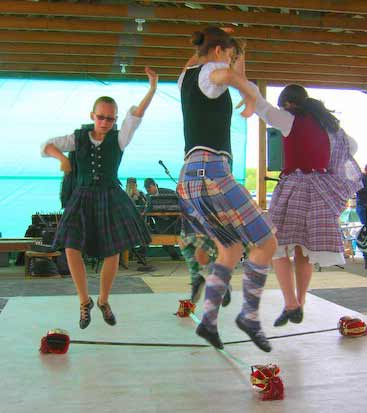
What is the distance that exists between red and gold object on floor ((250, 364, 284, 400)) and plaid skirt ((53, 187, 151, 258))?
38.9 inches

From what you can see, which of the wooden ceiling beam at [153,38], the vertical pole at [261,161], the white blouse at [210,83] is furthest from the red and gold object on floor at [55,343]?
the vertical pole at [261,161]

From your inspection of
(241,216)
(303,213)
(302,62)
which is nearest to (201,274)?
(303,213)

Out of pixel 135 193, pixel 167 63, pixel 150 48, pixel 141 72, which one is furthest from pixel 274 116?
pixel 141 72

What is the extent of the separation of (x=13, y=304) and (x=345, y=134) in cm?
275

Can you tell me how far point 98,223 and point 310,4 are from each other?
168 inches

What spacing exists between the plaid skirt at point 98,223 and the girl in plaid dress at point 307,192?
2.82ft

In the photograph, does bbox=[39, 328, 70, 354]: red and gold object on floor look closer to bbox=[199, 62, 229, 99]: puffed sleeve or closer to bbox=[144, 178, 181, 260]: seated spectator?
bbox=[199, 62, 229, 99]: puffed sleeve

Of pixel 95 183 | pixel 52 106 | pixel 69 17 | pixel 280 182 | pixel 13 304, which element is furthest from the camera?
pixel 52 106

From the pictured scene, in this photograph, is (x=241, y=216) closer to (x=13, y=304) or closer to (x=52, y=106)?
(x=13, y=304)

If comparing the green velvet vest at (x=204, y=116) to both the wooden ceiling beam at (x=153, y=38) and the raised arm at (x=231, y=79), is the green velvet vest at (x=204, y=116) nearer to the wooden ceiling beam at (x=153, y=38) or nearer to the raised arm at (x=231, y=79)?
the raised arm at (x=231, y=79)

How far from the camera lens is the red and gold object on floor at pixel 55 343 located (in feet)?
10.6

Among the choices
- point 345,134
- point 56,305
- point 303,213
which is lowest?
point 56,305

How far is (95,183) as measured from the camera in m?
3.17

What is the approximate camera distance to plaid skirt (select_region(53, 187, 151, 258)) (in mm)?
3146
